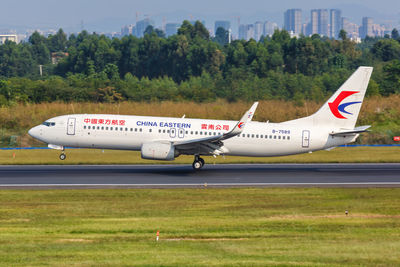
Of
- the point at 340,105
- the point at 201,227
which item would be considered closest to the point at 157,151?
the point at 340,105

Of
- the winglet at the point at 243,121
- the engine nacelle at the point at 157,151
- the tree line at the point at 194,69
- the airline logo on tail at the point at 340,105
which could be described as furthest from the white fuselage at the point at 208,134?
the tree line at the point at 194,69

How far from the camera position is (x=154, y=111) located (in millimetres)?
68750

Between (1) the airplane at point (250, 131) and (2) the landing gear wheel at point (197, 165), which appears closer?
(1) the airplane at point (250, 131)

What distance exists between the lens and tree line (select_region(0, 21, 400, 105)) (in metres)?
82.6

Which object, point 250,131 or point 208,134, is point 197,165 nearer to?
point 208,134

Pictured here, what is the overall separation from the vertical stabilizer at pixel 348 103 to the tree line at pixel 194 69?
35611 millimetres

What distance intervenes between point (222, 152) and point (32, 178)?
40.9 feet

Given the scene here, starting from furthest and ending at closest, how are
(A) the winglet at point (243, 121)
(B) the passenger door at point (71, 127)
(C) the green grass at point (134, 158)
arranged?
1. (C) the green grass at point (134, 158)
2. (B) the passenger door at point (71, 127)
3. (A) the winglet at point (243, 121)

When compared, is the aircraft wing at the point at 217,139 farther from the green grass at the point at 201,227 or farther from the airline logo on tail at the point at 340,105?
the airline logo on tail at the point at 340,105

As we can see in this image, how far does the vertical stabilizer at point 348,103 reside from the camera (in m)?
41.5

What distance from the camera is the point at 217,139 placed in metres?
40.2

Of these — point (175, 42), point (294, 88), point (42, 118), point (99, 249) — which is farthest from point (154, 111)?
point (175, 42)

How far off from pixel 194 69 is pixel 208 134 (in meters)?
83.6

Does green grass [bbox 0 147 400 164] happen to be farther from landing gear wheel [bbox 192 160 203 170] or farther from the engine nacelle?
the engine nacelle
